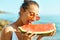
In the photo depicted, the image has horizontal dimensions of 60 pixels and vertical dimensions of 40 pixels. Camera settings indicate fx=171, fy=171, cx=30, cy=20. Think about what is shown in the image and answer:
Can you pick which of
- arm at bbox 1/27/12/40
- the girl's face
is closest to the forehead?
the girl's face

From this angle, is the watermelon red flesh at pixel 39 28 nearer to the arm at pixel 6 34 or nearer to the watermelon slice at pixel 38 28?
the watermelon slice at pixel 38 28

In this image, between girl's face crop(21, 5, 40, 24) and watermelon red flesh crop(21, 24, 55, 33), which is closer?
girl's face crop(21, 5, 40, 24)

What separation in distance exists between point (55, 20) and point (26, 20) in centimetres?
233

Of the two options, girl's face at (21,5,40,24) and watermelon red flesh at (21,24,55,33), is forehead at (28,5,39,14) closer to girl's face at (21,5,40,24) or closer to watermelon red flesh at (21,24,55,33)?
girl's face at (21,5,40,24)

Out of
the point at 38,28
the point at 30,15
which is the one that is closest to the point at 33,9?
Result: the point at 30,15

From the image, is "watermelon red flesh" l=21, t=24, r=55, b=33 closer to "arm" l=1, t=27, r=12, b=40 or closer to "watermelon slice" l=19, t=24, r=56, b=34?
"watermelon slice" l=19, t=24, r=56, b=34

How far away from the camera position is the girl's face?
1.31m

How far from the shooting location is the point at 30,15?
52.0 inches

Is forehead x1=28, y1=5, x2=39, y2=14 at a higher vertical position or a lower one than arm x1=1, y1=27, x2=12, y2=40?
higher

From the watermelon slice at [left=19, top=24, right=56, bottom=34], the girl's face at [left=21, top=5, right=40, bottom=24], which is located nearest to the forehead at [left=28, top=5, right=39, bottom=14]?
the girl's face at [left=21, top=5, right=40, bottom=24]

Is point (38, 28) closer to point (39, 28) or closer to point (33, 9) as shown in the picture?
point (39, 28)

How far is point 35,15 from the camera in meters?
1.33

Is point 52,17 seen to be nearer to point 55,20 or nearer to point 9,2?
point 55,20

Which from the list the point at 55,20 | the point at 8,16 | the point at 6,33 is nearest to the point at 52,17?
the point at 55,20
